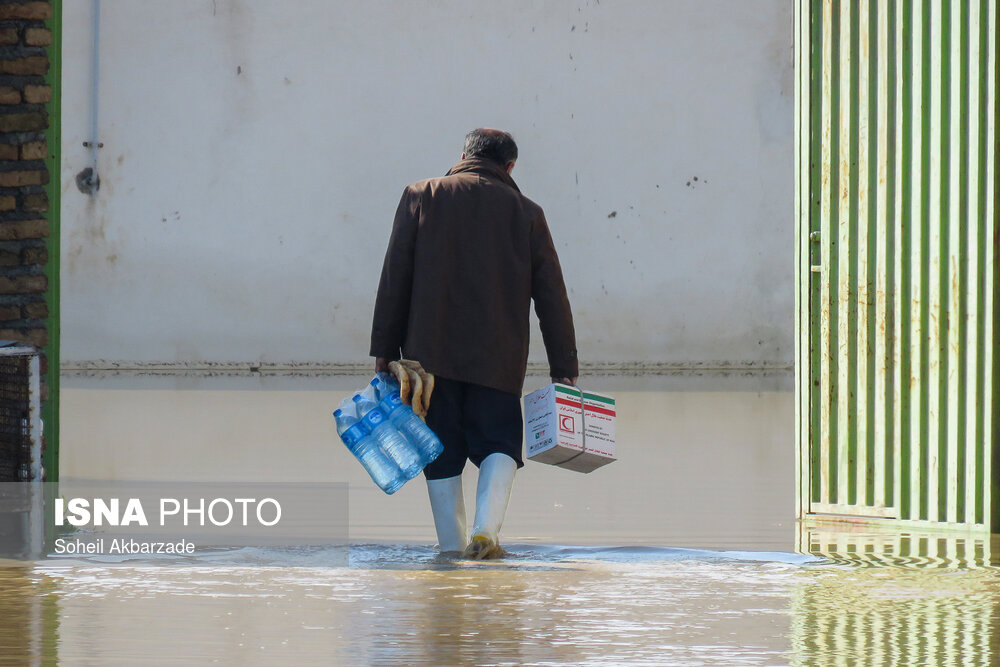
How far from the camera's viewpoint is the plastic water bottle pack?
191 inches

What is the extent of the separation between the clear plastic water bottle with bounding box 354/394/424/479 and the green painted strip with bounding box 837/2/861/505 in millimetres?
1870

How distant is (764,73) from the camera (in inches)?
549

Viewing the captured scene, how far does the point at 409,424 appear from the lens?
192 inches

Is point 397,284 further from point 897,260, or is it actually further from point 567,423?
point 897,260

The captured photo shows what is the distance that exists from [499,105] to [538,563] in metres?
9.60

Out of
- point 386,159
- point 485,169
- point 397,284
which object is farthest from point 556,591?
point 386,159

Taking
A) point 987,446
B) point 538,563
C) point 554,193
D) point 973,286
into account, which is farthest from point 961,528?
point 554,193

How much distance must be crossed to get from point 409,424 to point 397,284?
0.47 m

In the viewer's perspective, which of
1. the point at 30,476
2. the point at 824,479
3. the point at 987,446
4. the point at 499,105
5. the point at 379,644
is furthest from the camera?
the point at 499,105

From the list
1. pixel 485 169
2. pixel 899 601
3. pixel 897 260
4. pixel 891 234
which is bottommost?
pixel 899 601

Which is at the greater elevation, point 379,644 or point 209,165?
point 209,165

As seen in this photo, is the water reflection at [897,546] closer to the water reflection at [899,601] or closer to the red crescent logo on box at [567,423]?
the water reflection at [899,601]

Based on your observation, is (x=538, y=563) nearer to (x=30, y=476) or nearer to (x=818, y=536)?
(x=818, y=536)

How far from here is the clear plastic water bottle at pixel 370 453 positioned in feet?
16.0
